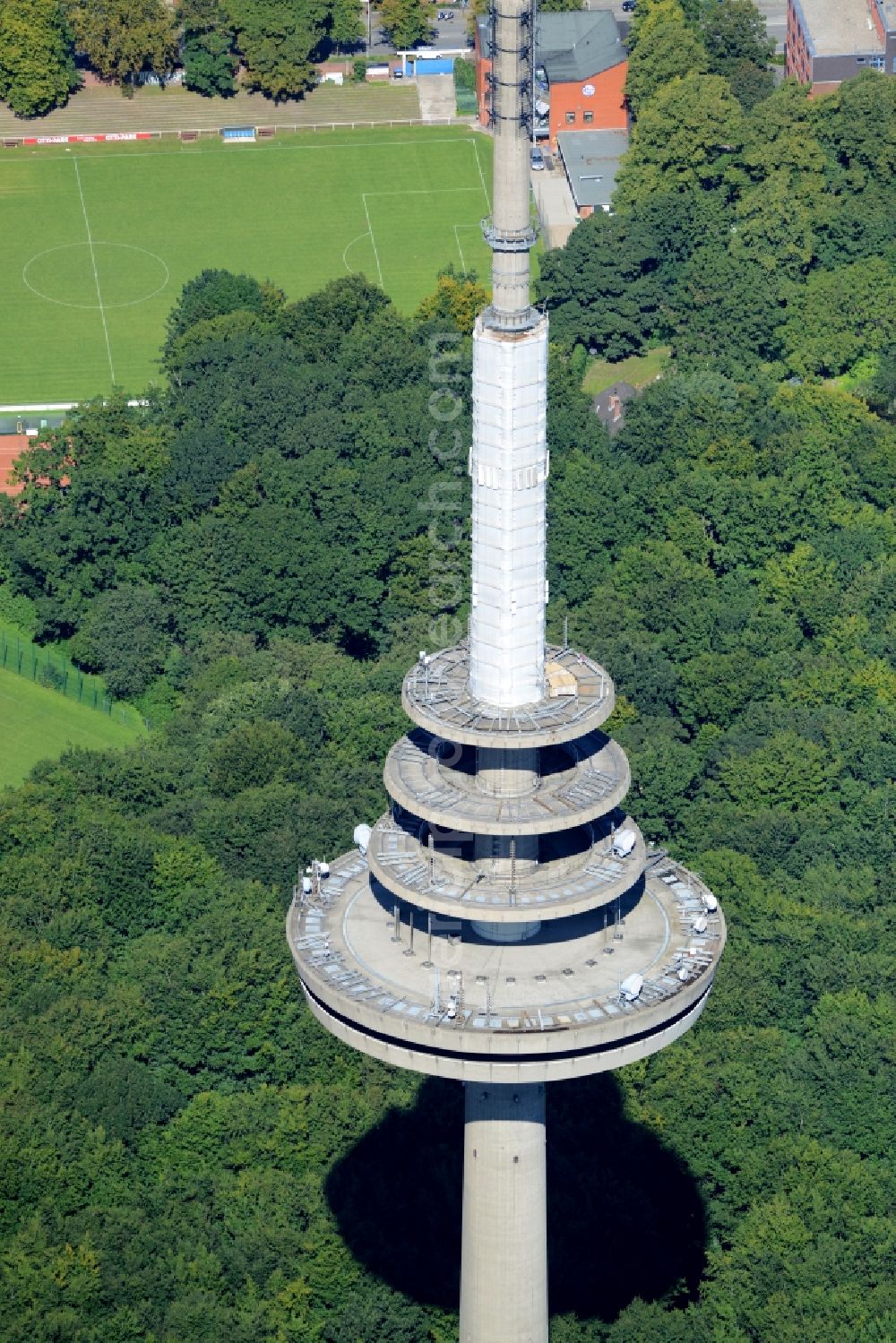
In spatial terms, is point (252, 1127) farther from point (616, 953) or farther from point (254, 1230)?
point (616, 953)

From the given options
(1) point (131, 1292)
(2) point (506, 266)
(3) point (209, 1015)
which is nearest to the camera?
(2) point (506, 266)

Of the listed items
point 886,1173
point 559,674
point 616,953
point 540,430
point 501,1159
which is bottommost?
point 886,1173

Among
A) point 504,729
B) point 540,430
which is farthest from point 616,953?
point 540,430

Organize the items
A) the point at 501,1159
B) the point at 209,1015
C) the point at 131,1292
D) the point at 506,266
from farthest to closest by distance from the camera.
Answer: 1. the point at 209,1015
2. the point at 131,1292
3. the point at 501,1159
4. the point at 506,266

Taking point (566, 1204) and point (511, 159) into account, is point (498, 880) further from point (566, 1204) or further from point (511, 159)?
point (566, 1204)

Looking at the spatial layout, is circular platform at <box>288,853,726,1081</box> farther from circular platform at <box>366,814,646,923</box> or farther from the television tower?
circular platform at <box>366,814,646,923</box>

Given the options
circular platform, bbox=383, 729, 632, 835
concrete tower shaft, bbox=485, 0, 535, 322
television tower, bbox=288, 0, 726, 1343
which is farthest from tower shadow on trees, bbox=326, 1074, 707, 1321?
concrete tower shaft, bbox=485, 0, 535, 322

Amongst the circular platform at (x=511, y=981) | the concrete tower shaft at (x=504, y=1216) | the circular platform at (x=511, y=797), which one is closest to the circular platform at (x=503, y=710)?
the circular platform at (x=511, y=797)
